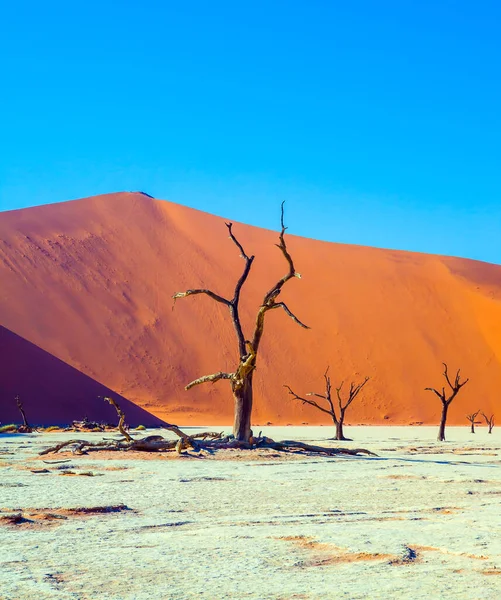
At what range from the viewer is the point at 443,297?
7475cm

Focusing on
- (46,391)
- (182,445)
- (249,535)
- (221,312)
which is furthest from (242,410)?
(221,312)

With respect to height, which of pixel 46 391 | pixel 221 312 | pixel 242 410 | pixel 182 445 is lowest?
pixel 182 445

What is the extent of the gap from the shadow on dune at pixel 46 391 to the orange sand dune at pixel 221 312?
28.3 feet

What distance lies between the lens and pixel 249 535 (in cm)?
697

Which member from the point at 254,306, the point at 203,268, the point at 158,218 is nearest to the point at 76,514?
the point at 254,306

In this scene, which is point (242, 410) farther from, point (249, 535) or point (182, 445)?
point (249, 535)

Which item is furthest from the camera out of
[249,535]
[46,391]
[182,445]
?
[46,391]

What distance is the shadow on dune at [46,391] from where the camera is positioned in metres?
43.9

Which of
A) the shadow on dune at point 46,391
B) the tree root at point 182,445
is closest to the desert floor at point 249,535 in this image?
the tree root at point 182,445

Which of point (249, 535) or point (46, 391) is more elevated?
point (46, 391)

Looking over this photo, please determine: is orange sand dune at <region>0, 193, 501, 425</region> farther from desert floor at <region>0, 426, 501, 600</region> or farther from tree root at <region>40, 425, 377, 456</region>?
desert floor at <region>0, 426, 501, 600</region>

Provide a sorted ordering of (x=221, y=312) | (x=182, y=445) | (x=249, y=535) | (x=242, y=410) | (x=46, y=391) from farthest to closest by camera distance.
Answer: (x=221, y=312)
(x=46, y=391)
(x=242, y=410)
(x=182, y=445)
(x=249, y=535)

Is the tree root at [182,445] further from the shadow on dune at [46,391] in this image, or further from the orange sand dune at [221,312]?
the orange sand dune at [221,312]

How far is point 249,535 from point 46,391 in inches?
1575
